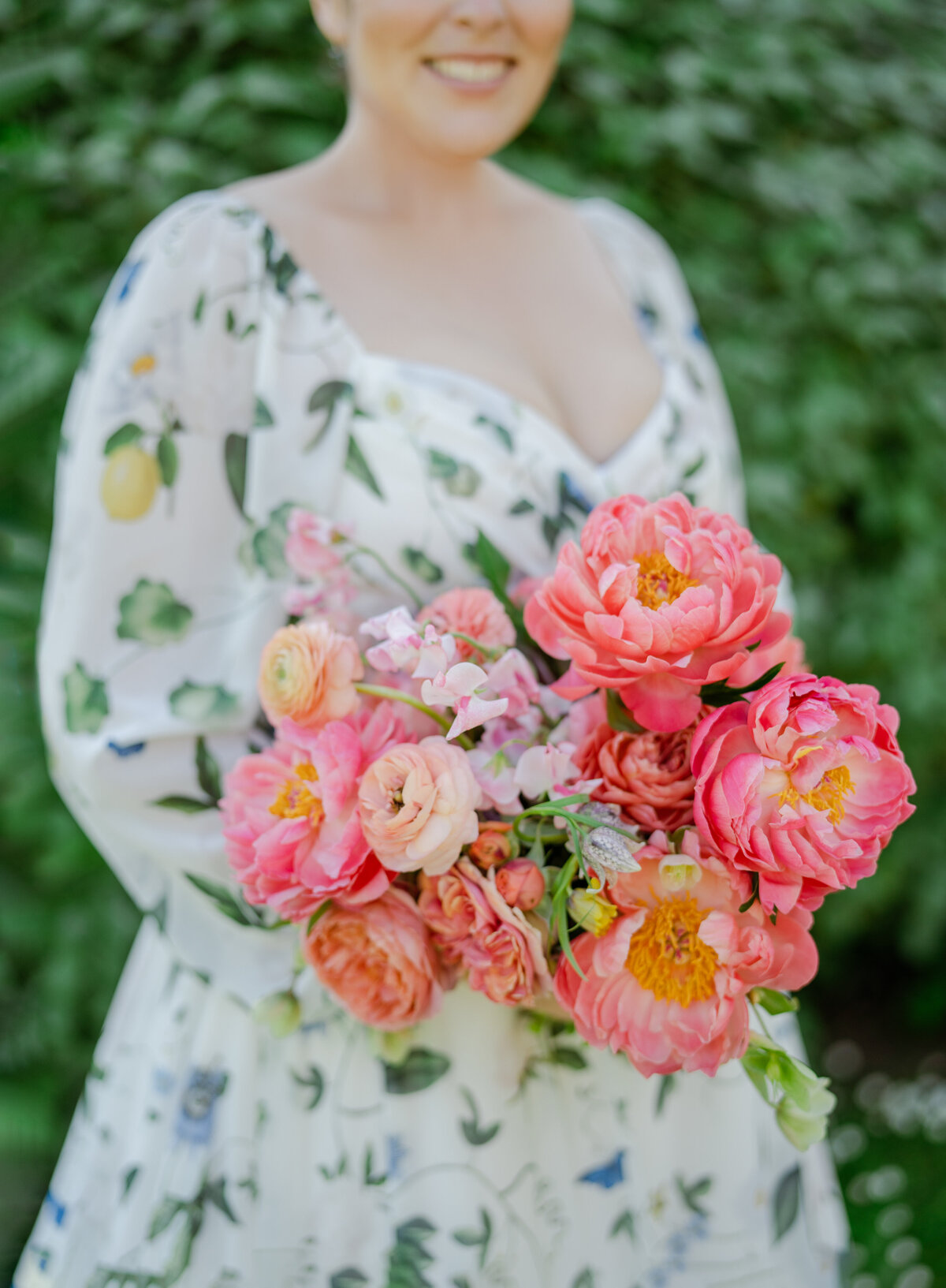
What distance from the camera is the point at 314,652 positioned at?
0.73 meters

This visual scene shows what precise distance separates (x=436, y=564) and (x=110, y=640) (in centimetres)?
28

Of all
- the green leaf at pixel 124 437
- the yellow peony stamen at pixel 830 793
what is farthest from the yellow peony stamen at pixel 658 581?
the green leaf at pixel 124 437

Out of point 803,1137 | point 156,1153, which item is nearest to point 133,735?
point 156,1153

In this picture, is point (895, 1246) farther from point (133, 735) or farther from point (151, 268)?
point (151, 268)

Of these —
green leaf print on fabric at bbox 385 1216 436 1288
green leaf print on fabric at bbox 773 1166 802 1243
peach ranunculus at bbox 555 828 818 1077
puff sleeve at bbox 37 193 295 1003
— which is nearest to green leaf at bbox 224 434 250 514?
puff sleeve at bbox 37 193 295 1003

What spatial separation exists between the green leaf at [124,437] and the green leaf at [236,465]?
0.23 feet

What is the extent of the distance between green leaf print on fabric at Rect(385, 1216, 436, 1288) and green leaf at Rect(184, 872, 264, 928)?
0.93ft

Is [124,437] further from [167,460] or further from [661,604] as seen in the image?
[661,604]

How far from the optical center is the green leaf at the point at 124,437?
0.90 meters

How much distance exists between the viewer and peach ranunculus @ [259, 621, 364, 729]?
721 millimetres

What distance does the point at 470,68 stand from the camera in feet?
3.14

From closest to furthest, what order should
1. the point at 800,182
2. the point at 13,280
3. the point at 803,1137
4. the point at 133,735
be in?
1. the point at 803,1137
2. the point at 133,735
3. the point at 13,280
4. the point at 800,182

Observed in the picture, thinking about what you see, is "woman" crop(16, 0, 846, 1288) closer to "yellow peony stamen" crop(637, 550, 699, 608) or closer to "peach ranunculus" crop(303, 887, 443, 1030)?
"peach ranunculus" crop(303, 887, 443, 1030)

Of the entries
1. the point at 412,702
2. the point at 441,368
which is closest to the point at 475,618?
the point at 412,702
